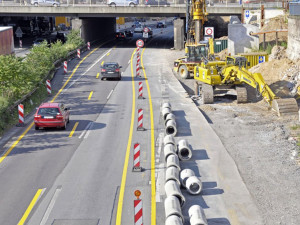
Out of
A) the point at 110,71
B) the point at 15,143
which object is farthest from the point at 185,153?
the point at 110,71

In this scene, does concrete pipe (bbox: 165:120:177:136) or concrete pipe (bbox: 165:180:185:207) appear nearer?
concrete pipe (bbox: 165:180:185:207)

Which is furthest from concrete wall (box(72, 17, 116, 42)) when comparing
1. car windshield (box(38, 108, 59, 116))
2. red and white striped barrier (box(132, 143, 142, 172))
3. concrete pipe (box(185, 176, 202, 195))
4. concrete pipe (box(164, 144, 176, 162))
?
concrete pipe (box(185, 176, 202, 195))

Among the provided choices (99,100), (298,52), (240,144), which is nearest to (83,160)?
(240,144)

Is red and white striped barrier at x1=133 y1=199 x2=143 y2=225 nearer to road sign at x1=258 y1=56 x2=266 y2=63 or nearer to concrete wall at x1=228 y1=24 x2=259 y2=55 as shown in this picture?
road sign at x1=258 y1=56 x2=266 y2=63

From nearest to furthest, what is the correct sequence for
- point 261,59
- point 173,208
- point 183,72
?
point 173,208 < point 183,72 < point 261,59

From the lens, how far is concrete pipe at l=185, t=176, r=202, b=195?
822 inches

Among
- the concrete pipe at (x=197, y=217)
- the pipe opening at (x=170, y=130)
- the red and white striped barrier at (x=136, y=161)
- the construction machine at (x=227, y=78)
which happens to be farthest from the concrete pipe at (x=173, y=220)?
the construction machine at (x=227, y=78)

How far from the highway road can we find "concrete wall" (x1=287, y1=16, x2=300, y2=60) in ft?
36.2

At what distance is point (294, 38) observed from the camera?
47.0 m

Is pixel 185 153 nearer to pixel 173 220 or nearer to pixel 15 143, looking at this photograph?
pixel 173 220

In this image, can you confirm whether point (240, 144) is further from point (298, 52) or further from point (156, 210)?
point (298, 52)

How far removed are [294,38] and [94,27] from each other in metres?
43.3

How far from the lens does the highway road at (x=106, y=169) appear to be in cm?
1951

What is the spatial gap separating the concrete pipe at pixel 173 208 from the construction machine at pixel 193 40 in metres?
29.5
